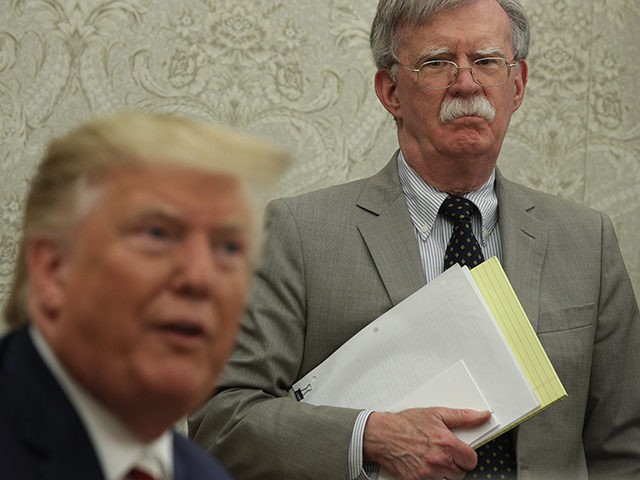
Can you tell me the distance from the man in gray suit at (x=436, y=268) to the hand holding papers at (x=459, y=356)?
0.11m

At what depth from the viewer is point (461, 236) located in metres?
2.14

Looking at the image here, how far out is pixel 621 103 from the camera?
120 inches

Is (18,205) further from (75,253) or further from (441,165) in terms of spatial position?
(75,253)

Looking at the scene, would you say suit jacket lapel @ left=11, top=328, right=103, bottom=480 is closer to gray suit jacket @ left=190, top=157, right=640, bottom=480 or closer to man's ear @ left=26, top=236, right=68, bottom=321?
man's ear @ left=26, top=236, right=68, bottom=321

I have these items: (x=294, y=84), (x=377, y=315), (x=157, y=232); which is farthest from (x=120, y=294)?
(x=294, y=84)

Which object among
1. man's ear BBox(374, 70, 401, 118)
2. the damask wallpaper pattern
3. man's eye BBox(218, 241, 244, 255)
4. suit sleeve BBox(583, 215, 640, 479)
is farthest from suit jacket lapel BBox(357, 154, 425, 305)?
man's eye BBox(218, 241, 244, 255)

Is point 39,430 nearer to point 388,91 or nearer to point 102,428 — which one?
point 102,428

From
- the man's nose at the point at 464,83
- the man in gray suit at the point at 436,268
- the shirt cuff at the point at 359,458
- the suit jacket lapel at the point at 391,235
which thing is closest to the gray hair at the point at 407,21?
the man in gray suit at the point at 436,268

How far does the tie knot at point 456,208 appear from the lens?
217 cm

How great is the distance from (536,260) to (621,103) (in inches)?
40.5

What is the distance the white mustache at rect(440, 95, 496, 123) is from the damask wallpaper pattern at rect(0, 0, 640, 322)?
2.26ft

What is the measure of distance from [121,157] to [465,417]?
1086 millimetres

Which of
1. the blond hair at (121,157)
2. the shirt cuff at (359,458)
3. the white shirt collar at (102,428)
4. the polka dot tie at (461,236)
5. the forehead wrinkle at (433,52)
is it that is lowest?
the shirt cuff at (359,458)

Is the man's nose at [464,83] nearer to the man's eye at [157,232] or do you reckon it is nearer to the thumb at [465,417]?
the thumb at [465,417]
